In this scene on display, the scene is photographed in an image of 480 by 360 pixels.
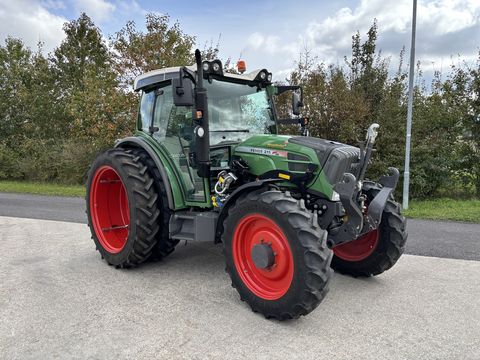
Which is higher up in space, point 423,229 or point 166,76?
point 166,76

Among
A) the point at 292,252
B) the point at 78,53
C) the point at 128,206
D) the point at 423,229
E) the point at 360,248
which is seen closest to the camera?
the point at 292,252

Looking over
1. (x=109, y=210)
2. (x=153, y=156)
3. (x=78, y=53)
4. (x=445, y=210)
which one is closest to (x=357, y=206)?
(x=153, y=156)

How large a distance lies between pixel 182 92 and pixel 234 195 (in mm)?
1083

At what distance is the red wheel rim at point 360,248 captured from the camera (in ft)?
13.9

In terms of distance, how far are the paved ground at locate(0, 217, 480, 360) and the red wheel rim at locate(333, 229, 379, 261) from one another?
0.27 metres

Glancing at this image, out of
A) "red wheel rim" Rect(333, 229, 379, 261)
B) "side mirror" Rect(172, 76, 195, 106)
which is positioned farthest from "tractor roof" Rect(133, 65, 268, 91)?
"red wheel rim" Rect(333, 229, 379, 261)

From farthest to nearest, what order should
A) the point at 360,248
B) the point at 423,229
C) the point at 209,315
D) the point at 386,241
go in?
Answer: 1. the point at 423,229
2. the point at 360,248
3. the point at 386,241
4. the point at 209,315

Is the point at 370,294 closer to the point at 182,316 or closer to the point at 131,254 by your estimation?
the point at 182,316

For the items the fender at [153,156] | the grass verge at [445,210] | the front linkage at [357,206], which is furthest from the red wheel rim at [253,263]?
the grass verge at [445,210]

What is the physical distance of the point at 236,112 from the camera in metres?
4.59

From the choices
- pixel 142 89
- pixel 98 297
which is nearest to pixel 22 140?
pixel 142 89

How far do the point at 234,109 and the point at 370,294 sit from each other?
2.44 meters

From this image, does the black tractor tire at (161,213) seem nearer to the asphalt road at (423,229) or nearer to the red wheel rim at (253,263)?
the red wheel rim at (253,263)

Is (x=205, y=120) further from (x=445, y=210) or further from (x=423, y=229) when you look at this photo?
(x=445, y=210)
